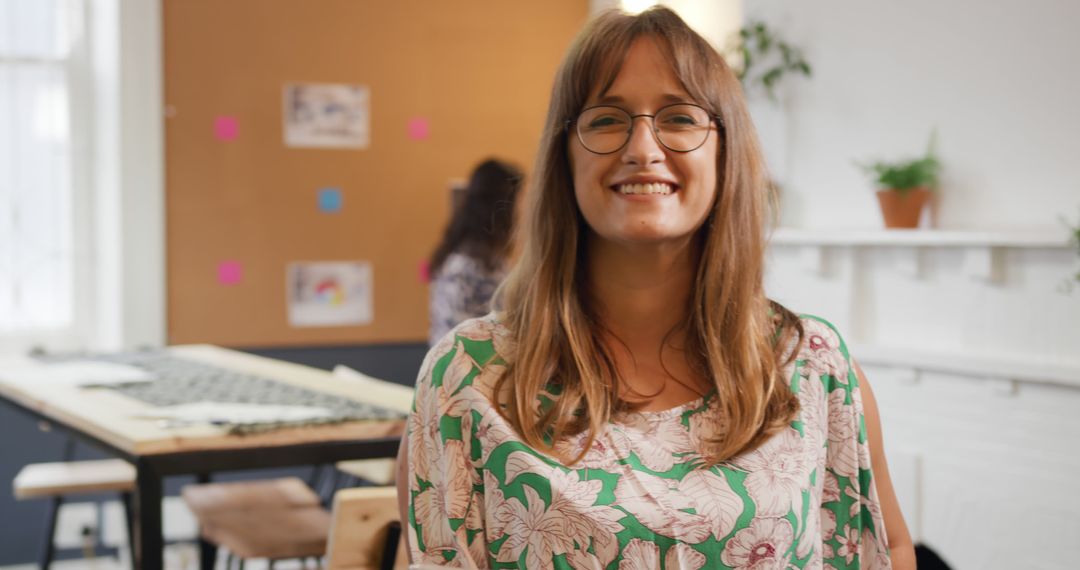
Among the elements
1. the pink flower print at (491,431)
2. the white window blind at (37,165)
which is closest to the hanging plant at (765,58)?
the white window blind at (37,165)

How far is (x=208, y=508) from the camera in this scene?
10.3 ft

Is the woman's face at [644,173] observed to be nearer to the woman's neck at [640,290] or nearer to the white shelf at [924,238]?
the woman's neck at [640,290]

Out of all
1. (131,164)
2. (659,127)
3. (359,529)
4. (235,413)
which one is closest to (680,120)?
(659,127)

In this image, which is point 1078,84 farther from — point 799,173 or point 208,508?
point 208,508

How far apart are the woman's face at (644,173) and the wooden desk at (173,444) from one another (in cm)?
134

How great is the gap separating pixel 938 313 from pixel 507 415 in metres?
2.59

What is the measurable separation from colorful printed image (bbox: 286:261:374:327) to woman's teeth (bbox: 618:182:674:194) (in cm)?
363

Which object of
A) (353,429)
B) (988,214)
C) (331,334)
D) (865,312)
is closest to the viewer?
(353,429)

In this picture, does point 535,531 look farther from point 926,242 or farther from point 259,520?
point 926,242

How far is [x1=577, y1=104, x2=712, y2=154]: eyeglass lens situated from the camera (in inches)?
53.1

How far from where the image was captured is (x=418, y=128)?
500 centimetres

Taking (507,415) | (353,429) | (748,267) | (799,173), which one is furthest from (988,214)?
(507,415)

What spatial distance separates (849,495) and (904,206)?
2392 millimetres

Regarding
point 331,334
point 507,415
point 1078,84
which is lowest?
point 331,334
